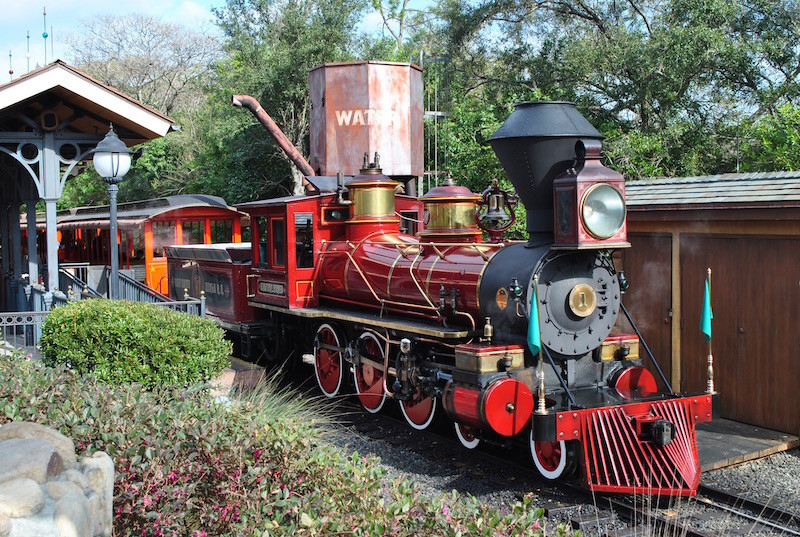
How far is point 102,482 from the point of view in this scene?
3.55 meters

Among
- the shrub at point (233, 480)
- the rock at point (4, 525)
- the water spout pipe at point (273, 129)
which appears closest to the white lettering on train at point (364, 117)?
the water spout pipe at point (273, 129)

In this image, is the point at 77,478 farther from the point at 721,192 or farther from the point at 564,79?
the point at 564,79

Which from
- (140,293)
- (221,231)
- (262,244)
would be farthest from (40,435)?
(221,231)

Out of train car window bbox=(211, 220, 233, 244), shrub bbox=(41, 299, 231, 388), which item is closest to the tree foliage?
train car window bbox=(211, 220, 233, 244)

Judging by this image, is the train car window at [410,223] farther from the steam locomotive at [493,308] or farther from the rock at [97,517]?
the rock at [97,517]

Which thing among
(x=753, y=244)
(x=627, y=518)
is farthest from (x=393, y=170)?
(x=627, y=518)

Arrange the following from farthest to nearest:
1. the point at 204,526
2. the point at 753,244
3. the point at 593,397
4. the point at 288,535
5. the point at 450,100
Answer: the point at 450,100 → the point at 753,244 → the point at 593,397 → the point at 204,526 → the point at 288,535

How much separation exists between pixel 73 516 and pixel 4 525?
1.02 feet

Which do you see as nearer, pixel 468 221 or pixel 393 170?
pixel 468 221

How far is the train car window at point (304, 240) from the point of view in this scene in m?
9.76

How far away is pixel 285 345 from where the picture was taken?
1064 cm

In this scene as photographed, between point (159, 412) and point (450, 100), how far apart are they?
18328 mm

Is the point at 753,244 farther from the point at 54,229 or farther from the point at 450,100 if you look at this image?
the point at 450,100

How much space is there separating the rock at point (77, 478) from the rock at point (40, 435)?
130 mm
